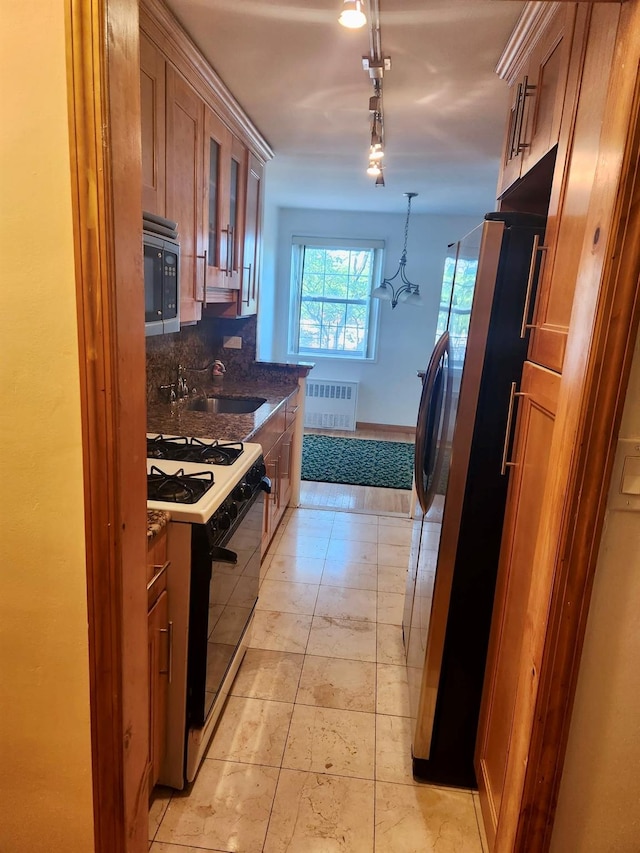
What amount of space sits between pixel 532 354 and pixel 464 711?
1.12 metres

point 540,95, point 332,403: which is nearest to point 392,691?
point 540,95

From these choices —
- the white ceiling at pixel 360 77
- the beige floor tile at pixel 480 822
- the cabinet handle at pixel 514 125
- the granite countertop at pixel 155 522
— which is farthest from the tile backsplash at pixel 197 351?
the beige floor tile at pixel 480 822

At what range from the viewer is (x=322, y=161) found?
12.5 feet

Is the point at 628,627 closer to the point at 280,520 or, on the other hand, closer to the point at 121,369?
the point at 121,369

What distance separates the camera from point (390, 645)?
8.11 feet

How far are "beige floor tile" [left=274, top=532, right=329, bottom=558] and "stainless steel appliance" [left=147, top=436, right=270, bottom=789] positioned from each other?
4.21 feet

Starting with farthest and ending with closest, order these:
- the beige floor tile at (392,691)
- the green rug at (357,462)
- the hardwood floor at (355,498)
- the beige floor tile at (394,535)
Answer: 1. the green rug at (357,462)
2. the hardwood floor at (355,498)
3. the beige floor tile at (394,535)
4. the beige floor tile at (392,691)

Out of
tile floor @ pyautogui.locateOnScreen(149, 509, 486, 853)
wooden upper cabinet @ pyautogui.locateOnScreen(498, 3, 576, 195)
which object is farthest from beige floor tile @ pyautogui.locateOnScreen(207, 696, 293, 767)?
wooden upper cabinet @ pyautogui.locateOnScreen(498, 3, 576, 195)

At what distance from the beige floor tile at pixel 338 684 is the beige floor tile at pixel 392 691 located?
3 centimetres

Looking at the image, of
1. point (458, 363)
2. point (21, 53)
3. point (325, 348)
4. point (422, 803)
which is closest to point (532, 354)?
point (458, 363)

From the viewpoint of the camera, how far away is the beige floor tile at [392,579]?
2.97 m

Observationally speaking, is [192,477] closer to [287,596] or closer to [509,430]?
[509,430]

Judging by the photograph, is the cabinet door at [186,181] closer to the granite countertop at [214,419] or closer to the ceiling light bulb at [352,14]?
the granite countertop at [214,419]

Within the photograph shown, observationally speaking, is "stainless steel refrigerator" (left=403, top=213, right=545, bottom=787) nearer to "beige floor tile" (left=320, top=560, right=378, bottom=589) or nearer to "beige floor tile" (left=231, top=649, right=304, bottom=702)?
"beige floor tile" (left=231, top=649, right=304, bottom=702)
